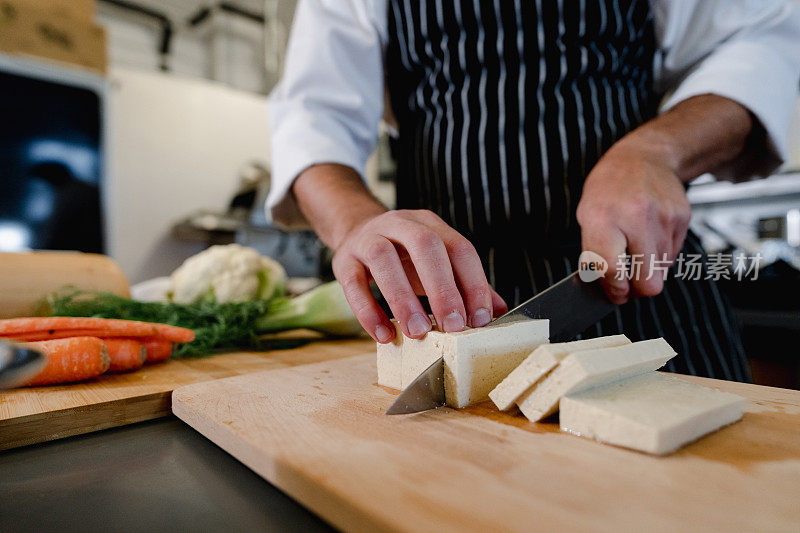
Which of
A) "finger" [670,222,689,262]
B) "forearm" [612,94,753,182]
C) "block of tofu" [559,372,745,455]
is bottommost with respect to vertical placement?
"block of tofu" [559,372,745,455]

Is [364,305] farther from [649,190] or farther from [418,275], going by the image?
[649,190]

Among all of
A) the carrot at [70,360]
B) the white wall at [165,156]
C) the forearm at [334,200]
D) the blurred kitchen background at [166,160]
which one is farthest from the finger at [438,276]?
the white wall at [165,156]

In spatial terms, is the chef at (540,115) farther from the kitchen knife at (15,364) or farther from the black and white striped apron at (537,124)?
the kitchen knife at (15,364)

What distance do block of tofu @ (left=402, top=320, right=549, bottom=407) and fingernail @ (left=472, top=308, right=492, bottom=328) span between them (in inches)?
0.7

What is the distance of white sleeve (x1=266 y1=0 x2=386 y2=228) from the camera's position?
4.79 feet

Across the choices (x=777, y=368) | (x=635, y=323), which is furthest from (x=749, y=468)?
(x=777, y=368)

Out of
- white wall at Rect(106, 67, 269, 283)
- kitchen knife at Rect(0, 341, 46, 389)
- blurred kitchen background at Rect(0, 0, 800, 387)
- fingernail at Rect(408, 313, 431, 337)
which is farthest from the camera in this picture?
white wall at Rect(106, 67, 269, 283)

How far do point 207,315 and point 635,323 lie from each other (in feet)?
3.84

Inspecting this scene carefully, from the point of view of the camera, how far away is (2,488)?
0.63 meters

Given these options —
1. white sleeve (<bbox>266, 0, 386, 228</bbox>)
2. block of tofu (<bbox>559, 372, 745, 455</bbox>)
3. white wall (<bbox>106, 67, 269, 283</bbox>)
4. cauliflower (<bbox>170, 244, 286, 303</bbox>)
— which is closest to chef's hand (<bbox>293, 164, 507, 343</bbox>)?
block of tofu (<bbox>559, 372, 745, 455</bbox>)

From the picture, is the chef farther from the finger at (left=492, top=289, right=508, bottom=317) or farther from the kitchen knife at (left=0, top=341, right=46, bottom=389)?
the kitchen knife at (left=0, top=341, right=46, bottom=389)

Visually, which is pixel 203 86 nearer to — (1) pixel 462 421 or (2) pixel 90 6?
(2) pixel 90 6

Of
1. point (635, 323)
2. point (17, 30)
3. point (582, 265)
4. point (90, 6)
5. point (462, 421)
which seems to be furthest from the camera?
point (90, 6)

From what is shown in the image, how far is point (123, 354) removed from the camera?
1032mm
